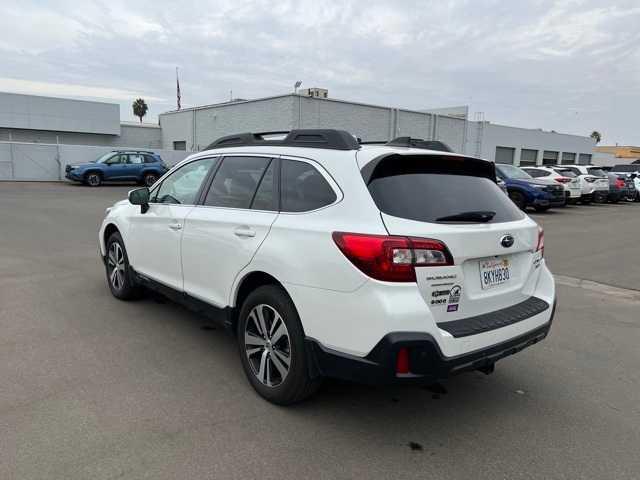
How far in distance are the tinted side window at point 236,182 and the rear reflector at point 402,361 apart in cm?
165

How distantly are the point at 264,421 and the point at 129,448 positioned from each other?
2.65 ft

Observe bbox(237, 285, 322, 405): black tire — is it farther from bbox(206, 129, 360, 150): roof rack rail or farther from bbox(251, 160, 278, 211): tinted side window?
bbox(206, 129, 360, 150): roof rack rail

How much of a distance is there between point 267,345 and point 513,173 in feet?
55.8

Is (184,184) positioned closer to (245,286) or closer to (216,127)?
(245,286)

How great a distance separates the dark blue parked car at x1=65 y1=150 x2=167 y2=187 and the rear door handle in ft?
71.8

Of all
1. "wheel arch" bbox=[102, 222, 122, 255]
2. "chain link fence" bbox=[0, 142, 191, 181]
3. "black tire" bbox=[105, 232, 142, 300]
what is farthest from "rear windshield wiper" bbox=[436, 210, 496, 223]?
"chain link fence" bbox=[0, 142, 191, 181]

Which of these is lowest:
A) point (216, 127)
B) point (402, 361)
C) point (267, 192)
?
point (402, 361)

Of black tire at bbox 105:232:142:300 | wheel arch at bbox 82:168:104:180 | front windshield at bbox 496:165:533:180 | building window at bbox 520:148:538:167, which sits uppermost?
building window at bbox 520:148:538:167

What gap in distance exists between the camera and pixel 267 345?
11.2 feet

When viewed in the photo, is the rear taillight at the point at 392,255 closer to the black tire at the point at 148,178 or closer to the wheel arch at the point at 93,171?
the wheel arch at the point at 93,171

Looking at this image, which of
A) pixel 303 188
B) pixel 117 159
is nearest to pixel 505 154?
pixel 117 159

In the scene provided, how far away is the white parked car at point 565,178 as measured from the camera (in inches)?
766

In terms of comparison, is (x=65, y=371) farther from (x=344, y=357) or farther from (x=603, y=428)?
(x=603, y=428)

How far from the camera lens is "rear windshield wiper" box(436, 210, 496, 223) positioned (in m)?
3.03
